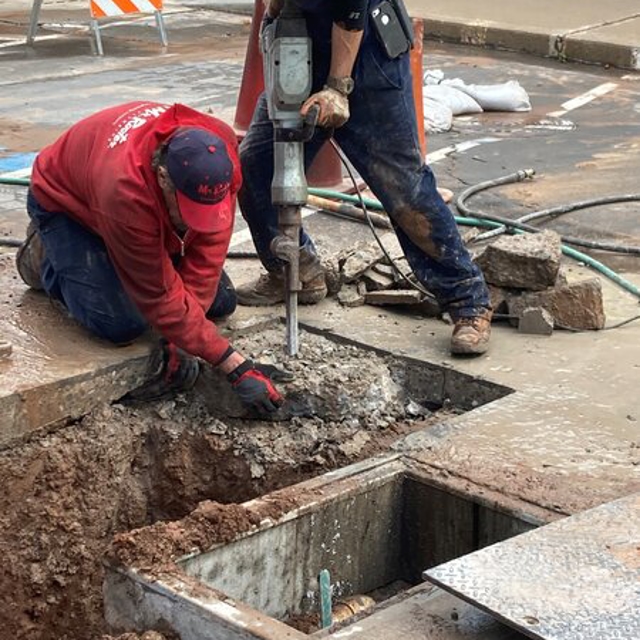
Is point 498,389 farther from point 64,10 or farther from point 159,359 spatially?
point 64,10

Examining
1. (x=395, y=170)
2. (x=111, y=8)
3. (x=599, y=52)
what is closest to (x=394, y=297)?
(x=395, y=170)

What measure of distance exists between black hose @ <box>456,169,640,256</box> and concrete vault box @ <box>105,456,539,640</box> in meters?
2.33

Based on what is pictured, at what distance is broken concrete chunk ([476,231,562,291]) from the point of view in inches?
200

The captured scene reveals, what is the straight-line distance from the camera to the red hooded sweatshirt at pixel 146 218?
425cm

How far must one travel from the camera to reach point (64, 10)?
580 inches

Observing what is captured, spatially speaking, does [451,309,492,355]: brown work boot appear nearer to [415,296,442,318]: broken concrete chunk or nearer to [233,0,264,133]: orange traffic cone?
[415,296,442,318]: broken concrete chunk

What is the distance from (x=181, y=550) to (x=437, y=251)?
184 cm

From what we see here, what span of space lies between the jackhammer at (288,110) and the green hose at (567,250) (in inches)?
45.5

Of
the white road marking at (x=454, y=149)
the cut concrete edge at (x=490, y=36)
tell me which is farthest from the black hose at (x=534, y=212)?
the cut concrete edge at (x=490, y=36)

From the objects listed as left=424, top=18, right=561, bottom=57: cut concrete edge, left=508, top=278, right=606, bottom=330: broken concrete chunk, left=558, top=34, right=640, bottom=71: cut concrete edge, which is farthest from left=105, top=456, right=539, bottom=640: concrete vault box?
left=424, top=18, right=561, bottom=57: cut concrete edge

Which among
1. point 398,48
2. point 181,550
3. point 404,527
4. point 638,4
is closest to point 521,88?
point 638,4

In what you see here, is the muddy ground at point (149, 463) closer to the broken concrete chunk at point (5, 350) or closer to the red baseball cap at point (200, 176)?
the broken concrete chunk at point (5, 350)

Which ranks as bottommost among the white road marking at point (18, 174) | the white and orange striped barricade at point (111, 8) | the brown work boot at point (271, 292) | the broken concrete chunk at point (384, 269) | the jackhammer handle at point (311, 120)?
the brown work boot at point (271, 292)

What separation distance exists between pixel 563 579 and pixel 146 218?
1907 millimetres
